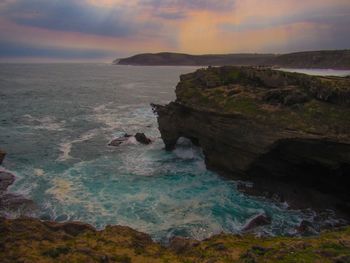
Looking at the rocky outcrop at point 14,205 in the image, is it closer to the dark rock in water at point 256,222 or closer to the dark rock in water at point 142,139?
the dark rock in water at point 256,222

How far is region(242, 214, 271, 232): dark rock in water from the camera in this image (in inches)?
867

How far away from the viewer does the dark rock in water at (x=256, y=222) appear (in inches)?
867

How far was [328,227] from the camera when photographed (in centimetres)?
2203

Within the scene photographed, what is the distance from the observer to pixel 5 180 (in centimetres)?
2902

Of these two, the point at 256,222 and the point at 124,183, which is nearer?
the point at 256,222

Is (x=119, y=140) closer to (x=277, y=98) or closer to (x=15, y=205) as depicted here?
(x=15, y=205)

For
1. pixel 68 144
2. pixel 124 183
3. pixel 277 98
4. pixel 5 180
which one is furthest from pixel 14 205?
pixel 277 98

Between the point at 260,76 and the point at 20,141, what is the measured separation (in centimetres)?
2821

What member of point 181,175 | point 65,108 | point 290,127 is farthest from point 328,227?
point 65,108

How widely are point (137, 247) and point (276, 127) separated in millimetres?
13444

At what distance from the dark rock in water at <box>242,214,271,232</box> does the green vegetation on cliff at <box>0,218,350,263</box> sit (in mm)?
4825

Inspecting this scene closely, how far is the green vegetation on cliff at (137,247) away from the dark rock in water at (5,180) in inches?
441

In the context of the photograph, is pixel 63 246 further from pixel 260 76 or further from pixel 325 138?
pixel 260 76

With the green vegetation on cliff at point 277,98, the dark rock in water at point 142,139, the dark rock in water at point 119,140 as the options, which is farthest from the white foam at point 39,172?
the green vegetation on cliff at point 277,98
